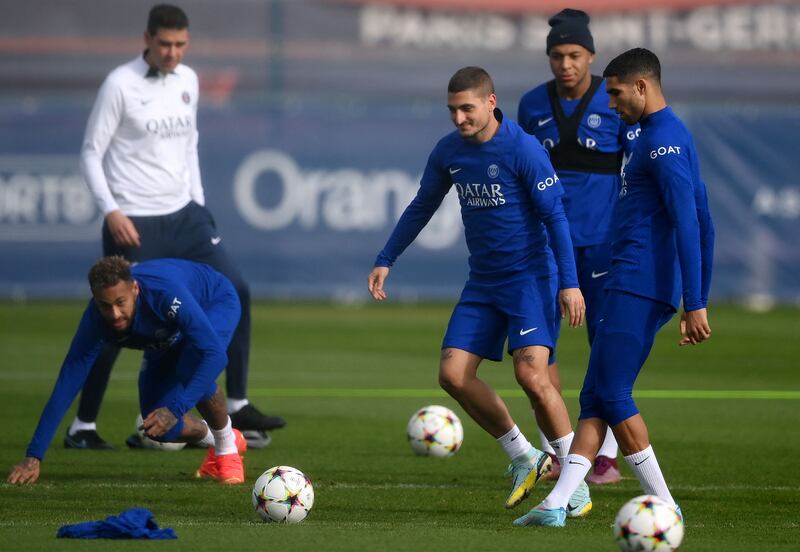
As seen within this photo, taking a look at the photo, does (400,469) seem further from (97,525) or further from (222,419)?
(97,525)

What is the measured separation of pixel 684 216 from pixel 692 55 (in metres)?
23.1

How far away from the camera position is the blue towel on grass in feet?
21.7

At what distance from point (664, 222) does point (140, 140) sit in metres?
4.35

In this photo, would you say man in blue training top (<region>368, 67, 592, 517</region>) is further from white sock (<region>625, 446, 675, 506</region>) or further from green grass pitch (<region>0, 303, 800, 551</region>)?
white sock (<region>625, 446, 675, 506</region>)

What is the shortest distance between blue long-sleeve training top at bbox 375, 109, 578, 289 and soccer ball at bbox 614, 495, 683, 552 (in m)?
1.73

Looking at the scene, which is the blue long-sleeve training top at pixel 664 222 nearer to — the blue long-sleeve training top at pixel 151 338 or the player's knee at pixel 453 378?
the player's knee at pixel 453 378

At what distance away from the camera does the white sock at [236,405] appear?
1020 centimetres

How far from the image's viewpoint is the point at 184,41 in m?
10.2

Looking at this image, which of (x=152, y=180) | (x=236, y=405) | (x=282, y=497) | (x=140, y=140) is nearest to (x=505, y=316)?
(x=282, y=497)

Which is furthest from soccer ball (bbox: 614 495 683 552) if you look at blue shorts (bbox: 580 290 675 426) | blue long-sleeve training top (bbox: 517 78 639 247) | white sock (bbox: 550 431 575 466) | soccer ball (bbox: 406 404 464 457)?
soccer ball (bbox: 406 404 464 457)

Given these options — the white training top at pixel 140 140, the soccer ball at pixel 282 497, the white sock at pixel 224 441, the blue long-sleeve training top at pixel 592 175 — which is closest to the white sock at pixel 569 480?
the soccer ball at pixel 282 497

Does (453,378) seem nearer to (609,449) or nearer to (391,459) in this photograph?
(609,449)

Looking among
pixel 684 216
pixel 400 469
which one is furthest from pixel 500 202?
pixel 400 469

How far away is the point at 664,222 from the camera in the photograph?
7.07 m
